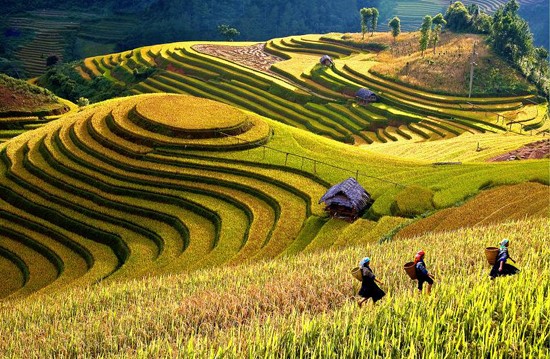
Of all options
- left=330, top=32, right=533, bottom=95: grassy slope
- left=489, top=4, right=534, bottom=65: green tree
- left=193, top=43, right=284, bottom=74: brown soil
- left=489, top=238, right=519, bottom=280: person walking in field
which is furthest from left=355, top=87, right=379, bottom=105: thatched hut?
left=489, top=238, right=519, bottom=280: person walking in field

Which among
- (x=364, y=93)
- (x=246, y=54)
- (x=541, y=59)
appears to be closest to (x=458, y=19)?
(x=541, y=59)

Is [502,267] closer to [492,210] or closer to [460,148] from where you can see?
[492,210]

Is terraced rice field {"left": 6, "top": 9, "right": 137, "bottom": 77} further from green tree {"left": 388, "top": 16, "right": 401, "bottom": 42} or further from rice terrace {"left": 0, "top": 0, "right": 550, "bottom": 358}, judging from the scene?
green tree {"left": 388, "top": 16, "right": 401, "bottom": 42}

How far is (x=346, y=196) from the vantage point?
27.7 meters

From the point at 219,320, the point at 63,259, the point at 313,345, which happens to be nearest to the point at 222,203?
the point at 63,259

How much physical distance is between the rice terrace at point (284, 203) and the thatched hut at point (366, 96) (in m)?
0.39

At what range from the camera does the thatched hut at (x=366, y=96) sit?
223 feet

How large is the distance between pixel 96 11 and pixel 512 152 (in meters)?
147

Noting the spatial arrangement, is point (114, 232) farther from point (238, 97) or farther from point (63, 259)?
point (238, 97)

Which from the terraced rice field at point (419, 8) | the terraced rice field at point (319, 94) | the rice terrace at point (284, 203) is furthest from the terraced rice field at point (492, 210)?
the terraced rice field at point (419, 8)

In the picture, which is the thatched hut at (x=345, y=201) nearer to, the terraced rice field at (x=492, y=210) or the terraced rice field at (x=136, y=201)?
the terraced rice field at (x=136, y=201)

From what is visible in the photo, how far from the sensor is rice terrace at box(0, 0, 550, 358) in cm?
840

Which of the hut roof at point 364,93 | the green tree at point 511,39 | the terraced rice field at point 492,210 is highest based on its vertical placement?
the green tree at point 511,39

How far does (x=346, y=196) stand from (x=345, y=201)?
0.27 metres
